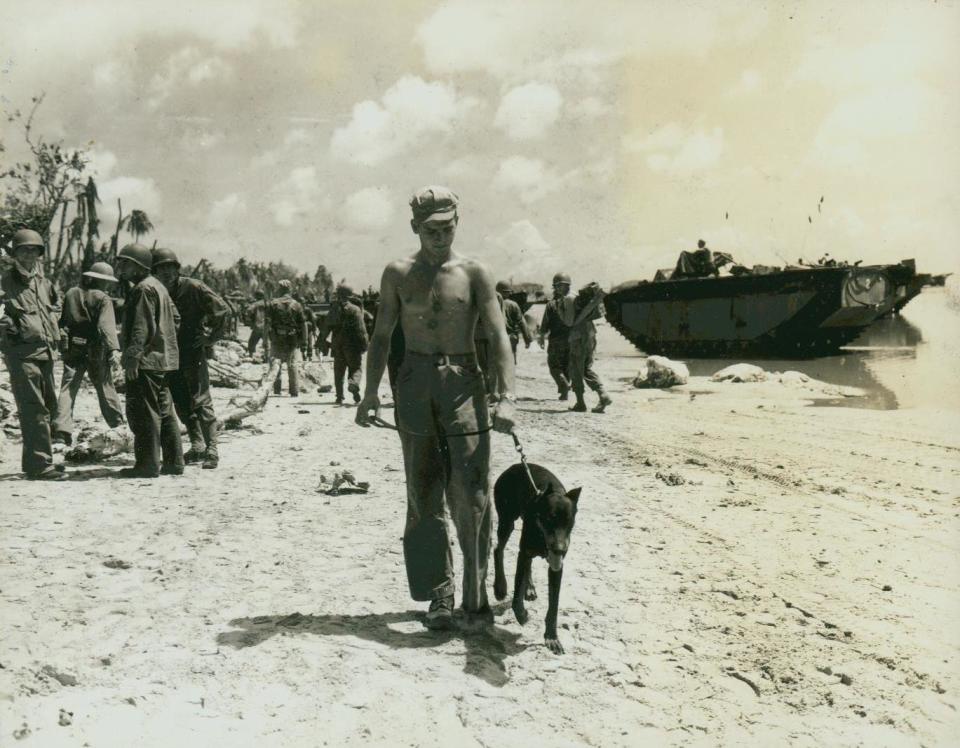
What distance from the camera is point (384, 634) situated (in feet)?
13.1

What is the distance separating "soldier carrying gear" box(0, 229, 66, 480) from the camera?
23.9 ft

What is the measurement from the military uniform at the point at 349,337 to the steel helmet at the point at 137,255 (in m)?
4.84

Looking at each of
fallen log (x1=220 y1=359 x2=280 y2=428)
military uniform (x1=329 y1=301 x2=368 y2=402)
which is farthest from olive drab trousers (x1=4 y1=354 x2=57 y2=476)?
military uniform (x1=329 y1=301 x2=368 y2=402)

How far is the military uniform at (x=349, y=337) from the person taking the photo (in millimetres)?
12406

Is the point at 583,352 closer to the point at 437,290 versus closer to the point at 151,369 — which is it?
the point at 151,369

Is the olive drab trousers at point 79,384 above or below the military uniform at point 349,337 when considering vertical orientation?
below

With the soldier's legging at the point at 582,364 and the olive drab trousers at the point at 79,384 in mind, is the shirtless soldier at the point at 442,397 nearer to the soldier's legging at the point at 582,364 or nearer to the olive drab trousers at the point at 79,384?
the olive drab trousers at the point at 79,384

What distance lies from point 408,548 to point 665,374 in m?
12.1

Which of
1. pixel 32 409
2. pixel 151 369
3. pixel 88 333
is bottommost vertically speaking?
pixel 32 409

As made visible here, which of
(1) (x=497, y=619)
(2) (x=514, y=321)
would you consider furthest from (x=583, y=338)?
(1) (x=497, y=619)

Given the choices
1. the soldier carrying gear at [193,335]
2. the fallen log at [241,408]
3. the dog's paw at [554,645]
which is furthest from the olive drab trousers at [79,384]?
the dog's paw at [554,645]

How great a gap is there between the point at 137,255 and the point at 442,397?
15.4 ft

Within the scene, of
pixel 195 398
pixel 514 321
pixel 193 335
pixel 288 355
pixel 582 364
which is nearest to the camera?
pixel 193 335

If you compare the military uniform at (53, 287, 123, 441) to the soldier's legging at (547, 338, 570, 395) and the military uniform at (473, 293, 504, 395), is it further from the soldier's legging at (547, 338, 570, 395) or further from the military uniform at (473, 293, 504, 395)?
the soldier's legging at (547, 338, 570, 395)
